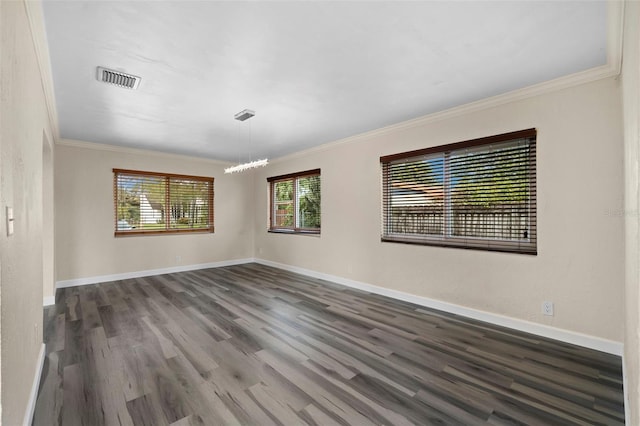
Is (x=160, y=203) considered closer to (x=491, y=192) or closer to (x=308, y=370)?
(x=308, y=370)

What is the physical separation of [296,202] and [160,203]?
2.79m

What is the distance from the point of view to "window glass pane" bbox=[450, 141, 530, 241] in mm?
3117

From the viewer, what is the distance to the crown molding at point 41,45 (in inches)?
68.9

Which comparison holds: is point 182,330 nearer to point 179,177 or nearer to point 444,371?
point 444,371

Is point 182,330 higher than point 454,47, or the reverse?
point 454,47

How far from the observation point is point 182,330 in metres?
3.14

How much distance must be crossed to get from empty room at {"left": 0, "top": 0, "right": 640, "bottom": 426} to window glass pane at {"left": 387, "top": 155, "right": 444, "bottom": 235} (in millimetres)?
29

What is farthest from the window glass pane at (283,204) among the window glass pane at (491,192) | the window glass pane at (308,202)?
the window glass pane at (491,192)

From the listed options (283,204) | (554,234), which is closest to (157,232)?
(283,204)

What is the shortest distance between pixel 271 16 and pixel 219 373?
265 centimetres

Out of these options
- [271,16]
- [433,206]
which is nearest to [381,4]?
[271,16]

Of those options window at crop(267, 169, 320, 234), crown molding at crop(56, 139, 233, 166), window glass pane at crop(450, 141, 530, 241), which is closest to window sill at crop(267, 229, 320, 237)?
window at crop(267, 169, 320, 234)

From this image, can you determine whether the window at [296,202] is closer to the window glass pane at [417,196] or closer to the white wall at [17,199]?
the window glass pane at [417,196]

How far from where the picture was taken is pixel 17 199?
1.49 metres
